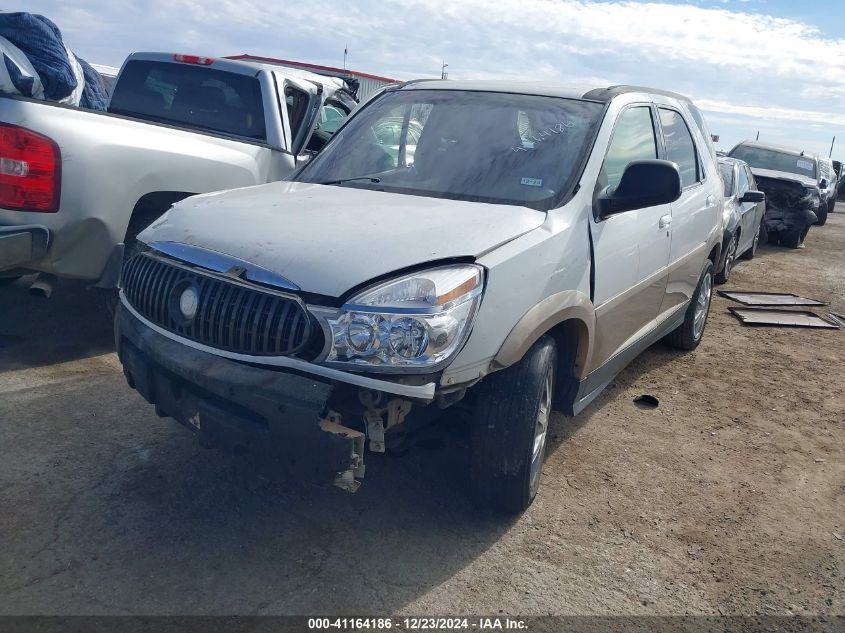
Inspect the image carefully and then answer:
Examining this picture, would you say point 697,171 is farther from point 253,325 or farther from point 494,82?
point 253,325

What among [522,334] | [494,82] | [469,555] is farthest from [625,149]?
[469,555]

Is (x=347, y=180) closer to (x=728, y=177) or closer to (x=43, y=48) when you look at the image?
(x=43, y=48)

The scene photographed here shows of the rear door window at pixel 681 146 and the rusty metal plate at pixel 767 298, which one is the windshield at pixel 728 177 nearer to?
the rusty metal plate at pixel 767 298

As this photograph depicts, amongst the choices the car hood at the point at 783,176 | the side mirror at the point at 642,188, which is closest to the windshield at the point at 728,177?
the car hood at the point at 783,176

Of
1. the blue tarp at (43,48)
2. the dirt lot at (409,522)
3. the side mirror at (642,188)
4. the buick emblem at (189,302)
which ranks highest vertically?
the blue tarp at (43,48)

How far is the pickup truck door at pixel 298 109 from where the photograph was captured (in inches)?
A: 225

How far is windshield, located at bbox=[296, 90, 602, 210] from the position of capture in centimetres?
345

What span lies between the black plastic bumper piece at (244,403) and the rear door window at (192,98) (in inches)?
122

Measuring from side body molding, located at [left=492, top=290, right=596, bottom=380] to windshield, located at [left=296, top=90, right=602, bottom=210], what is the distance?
0.45 metres

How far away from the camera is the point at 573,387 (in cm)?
353

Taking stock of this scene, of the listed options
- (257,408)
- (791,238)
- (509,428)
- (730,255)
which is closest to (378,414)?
(257,408)

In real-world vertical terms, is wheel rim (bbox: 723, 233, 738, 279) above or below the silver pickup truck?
below

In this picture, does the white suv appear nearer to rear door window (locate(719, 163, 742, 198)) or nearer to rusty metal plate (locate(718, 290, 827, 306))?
rusty metal plate (locate(718, 290, 827, 306))

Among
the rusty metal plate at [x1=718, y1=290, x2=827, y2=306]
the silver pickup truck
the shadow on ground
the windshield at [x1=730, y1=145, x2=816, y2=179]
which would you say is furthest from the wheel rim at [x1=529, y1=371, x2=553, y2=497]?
the windshield at [x1=730, y1=145, x2=816, y2=179]
